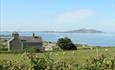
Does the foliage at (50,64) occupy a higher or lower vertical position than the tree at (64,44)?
higher

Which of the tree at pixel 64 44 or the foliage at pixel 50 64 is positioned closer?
the foliage at pixel 50 64

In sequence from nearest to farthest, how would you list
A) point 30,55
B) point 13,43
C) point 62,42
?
1. point 30,55
2. point 62,42
3. point 13,43

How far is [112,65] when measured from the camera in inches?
300

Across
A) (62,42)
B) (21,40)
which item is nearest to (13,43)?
(21,40)

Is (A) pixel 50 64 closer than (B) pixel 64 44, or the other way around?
(A) pixel 50 64

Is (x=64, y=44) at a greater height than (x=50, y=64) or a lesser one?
lesser

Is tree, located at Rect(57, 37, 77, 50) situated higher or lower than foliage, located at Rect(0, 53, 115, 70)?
lower

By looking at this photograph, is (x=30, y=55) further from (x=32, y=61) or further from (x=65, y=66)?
(x=65, y=66)

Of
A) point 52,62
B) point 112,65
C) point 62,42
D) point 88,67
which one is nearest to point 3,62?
point 52,62

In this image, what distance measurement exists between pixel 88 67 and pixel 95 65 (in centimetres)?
17

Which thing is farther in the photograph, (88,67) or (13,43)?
(13,43)

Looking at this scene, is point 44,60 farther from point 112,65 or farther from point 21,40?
point 21,40

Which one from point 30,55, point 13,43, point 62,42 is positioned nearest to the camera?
point 30,55

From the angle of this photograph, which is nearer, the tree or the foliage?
the foliage
